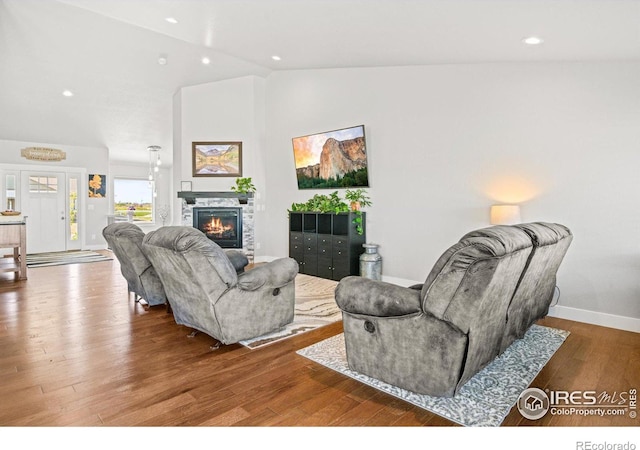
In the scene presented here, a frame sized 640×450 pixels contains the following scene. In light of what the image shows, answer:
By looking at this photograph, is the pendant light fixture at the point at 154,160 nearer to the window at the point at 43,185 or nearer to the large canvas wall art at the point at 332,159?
the window at the point at 43,185

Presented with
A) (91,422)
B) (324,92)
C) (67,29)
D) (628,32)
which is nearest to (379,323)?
(91,422)

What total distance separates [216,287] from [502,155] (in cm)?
352

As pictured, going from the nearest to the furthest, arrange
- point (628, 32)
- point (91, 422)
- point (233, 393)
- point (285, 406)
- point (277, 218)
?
point (91, 422), point (285, 406), point (233, 393), point (628, 32), point (277, 218)

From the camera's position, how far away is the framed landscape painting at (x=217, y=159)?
741cm

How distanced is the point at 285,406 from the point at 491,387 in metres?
1.31

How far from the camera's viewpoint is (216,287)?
292cm

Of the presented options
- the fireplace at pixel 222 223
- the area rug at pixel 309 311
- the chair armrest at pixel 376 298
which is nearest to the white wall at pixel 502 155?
→ the area rug at pixel 309 311

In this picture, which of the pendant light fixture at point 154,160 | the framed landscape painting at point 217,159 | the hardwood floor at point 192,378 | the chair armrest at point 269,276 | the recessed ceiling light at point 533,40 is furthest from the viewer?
the pendant light fixture at point 154,160

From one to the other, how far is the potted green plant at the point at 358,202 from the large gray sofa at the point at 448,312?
3.16 m

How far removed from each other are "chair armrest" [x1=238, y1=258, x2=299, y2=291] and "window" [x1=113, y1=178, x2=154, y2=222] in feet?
34.0

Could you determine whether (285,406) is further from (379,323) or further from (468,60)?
(468,60)

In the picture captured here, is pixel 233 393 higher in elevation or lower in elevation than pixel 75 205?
lower

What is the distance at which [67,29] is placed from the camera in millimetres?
5230

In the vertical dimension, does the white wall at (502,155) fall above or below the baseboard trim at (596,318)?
above
